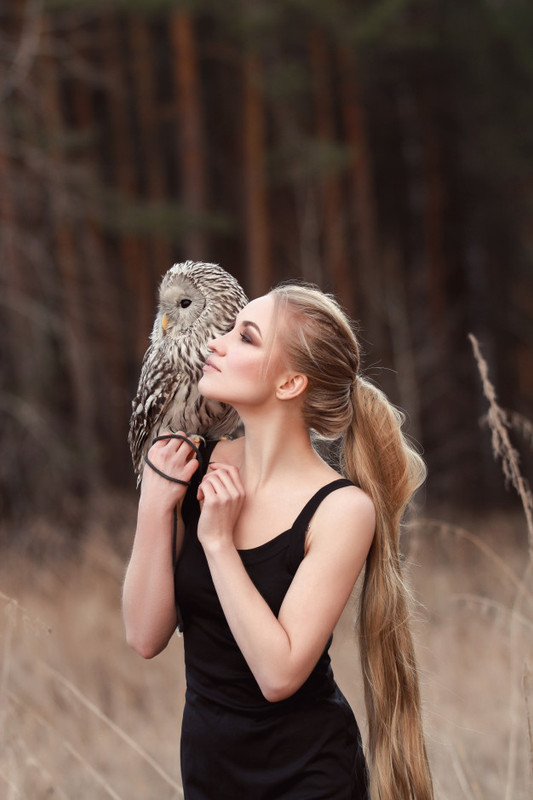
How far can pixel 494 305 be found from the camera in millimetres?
16078

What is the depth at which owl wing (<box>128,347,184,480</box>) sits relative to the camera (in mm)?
2170

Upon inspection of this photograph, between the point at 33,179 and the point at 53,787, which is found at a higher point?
the point at 33,179

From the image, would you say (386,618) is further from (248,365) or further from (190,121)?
(190,121)

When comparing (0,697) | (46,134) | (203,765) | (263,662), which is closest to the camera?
(263,662)

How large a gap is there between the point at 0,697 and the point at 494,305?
1466 cm

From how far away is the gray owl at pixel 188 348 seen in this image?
2.14 m

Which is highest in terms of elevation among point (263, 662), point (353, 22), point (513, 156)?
point (353, 22)

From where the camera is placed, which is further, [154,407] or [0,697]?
[0,697]

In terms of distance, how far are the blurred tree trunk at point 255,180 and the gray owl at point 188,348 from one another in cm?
873

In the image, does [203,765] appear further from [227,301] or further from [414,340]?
[414,340]

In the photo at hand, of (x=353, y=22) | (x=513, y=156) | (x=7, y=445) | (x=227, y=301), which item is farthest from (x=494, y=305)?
(x=227, y=301)

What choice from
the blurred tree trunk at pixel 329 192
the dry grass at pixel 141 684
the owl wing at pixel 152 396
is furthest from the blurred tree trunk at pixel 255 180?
the owl wing at pixel 152 396

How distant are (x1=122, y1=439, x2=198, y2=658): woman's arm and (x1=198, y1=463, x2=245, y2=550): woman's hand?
87mm

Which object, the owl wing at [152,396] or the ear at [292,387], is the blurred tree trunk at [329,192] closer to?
the owl wing at [152,396]
